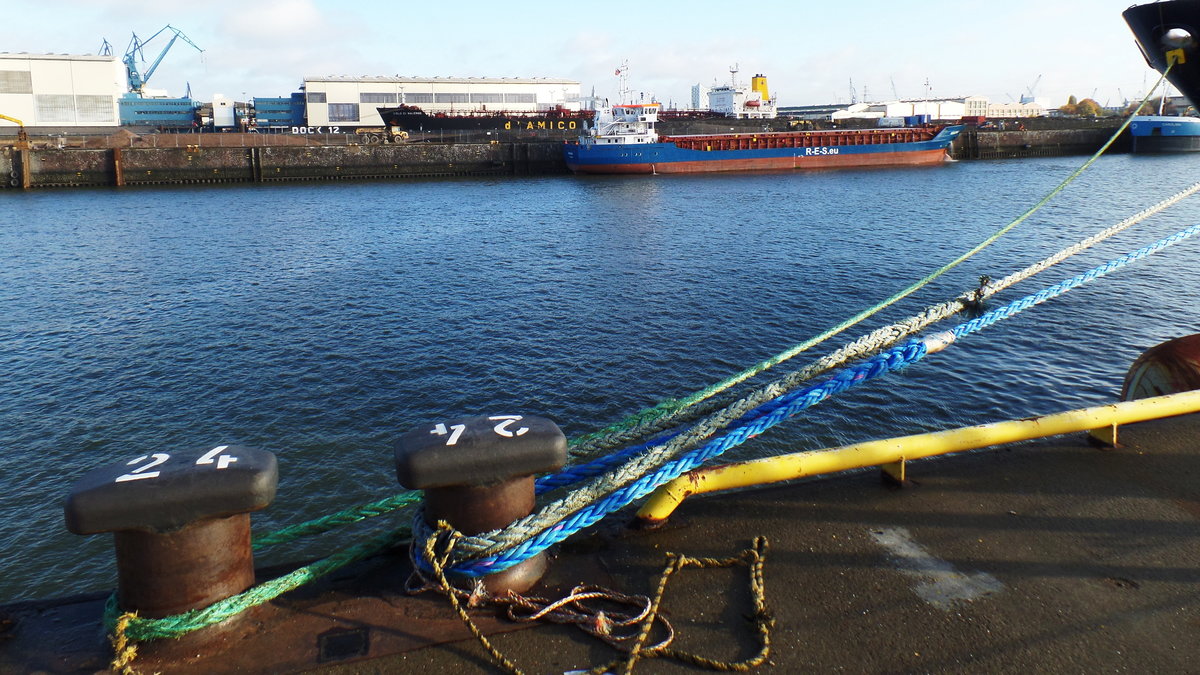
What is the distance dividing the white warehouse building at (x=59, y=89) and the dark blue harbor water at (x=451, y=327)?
54.9 m

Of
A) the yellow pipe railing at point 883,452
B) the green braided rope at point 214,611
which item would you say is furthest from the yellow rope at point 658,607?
the green braided rope at point 214,611

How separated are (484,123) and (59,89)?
44.3 m

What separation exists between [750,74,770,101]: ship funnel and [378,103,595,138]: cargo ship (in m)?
24.7

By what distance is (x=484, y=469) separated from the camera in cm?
352

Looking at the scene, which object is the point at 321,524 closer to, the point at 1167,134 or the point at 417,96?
the point at 1167,134

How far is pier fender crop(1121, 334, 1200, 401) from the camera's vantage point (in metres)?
5.84

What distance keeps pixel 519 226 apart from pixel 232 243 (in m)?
12.1

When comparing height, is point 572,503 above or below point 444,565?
above

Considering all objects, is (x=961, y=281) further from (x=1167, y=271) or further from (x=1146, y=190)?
(x=1146, y=190)

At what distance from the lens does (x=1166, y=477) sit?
15.9ft

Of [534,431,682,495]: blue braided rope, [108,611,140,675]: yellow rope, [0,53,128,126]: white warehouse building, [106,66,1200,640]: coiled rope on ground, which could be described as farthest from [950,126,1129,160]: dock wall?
[0,53,128,126]: white warehouse building

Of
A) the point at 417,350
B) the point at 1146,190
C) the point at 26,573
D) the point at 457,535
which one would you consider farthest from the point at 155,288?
the point at 1146,190

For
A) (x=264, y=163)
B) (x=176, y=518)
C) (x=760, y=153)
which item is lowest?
(x=176, y=518)

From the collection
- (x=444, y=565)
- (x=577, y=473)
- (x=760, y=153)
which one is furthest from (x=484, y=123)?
(x=444, y=565)
